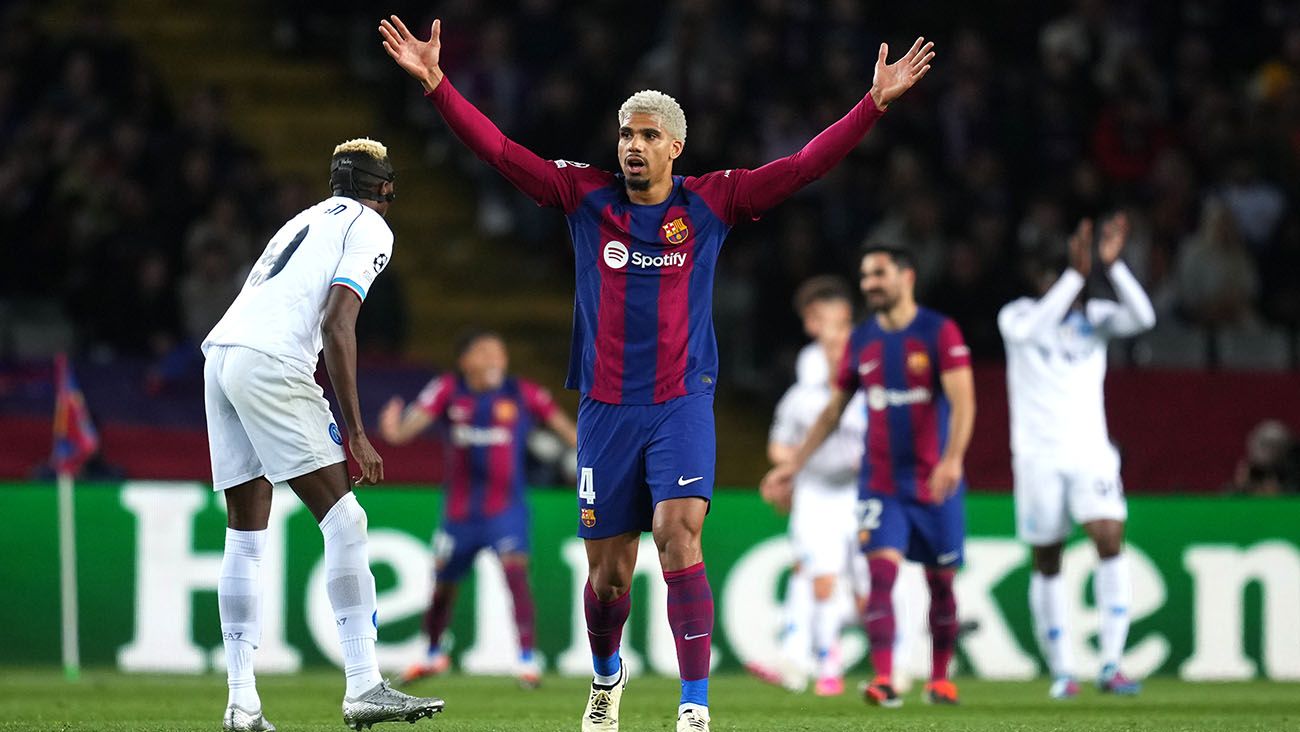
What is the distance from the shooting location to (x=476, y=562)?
14.1 m

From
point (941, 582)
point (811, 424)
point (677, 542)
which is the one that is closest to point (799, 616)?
point (811, 424)

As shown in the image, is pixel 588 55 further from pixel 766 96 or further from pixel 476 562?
pixel 476 562

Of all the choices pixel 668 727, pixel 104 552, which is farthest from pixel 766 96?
pixel 668 727

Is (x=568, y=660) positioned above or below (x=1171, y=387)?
below

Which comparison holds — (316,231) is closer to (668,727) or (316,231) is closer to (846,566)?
(668,727)

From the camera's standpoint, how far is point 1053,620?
1124 centimetres

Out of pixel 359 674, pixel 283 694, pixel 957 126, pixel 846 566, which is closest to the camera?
pixel 359 674

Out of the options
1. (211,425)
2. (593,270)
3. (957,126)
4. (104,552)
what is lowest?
(104,552)

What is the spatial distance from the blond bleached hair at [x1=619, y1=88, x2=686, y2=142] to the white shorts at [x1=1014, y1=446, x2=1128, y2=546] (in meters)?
4.55

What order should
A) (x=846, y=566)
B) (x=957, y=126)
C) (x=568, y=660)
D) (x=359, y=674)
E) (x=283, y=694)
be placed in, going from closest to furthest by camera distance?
(x=359, y=674) → (x=283, y=694) → (x=846, y=566) → (x=568, y=660) → (x=957, y=126)

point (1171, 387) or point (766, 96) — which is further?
point (766, 96)

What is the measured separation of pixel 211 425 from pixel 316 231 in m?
0.88

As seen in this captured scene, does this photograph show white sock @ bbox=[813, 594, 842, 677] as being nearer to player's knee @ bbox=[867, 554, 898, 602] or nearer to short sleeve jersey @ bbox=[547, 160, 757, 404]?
player's knee @ bbox=[867, 554, 898, 602]

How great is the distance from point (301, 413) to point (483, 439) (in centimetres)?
549
